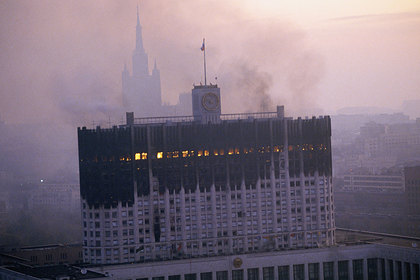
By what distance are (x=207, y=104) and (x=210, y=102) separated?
1.72 feet

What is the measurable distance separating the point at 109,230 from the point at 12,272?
14.8 metres

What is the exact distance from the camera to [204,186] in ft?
439

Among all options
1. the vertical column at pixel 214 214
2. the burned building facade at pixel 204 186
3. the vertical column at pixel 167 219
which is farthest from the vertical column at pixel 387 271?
the vertical column at pixel 167 219

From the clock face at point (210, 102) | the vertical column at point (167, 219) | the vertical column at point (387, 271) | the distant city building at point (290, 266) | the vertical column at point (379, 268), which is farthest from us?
the clock face at point (210, 102)

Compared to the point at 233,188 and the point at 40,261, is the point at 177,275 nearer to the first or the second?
the point at 233,188

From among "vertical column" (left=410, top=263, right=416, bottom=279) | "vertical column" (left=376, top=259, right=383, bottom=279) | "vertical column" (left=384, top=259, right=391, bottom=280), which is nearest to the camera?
"vertical column" (left=410, top=263, right=416, bottom=279)

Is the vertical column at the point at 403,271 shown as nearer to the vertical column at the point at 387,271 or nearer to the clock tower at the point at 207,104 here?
the vertical column at the point at 387,271

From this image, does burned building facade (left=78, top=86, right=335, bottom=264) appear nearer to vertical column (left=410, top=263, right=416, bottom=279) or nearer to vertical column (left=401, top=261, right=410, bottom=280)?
vertical column (left=401, top=261, right=410, bottom=280)

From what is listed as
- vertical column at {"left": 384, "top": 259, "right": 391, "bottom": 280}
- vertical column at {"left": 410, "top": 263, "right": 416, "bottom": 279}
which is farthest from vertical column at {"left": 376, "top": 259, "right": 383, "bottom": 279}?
vertical column at {"left": 410, "top": 263, "right": 416, "bottom": 279}

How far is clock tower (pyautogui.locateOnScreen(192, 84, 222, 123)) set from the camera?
13875cm

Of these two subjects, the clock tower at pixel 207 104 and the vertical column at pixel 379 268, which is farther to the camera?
the clock tower at pixel 207 104

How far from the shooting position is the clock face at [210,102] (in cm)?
13875

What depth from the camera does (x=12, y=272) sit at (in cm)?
12006

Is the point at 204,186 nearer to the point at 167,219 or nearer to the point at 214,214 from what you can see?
the point at 214,214
